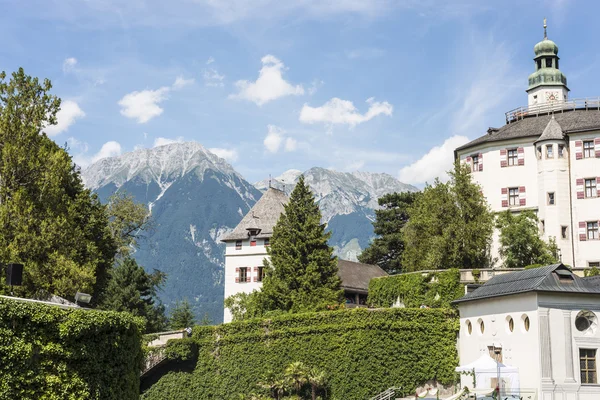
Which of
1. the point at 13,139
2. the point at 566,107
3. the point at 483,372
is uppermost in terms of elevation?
the point at 566,107

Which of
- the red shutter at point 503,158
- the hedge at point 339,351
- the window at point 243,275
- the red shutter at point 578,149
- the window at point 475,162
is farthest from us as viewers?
the window at point 243,275

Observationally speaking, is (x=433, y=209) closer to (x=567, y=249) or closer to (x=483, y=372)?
(x=567, y=249)

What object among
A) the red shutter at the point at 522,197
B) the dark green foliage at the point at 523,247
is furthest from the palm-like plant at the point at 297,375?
the red shutter at the point at 522,197

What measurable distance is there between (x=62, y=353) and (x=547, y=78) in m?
57.7

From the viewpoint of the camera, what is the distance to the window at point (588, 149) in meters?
53.3

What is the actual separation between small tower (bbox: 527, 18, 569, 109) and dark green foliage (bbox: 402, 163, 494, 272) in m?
20.8

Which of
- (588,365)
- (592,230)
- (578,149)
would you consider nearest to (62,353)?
(588,365)

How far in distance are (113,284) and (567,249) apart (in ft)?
113

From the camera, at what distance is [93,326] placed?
23.5m

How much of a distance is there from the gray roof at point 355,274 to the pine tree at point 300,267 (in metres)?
5.31

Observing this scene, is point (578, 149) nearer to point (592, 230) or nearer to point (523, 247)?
point (592, 230)

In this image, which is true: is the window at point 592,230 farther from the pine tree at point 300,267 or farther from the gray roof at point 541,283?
the pine tree at point 300,267

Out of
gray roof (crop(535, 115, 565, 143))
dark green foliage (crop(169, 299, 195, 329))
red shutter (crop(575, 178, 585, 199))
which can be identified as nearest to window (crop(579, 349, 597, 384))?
red shutter (crop(575, 178, 585, 199))

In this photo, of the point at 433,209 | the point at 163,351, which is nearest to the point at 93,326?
the point at 163,351
